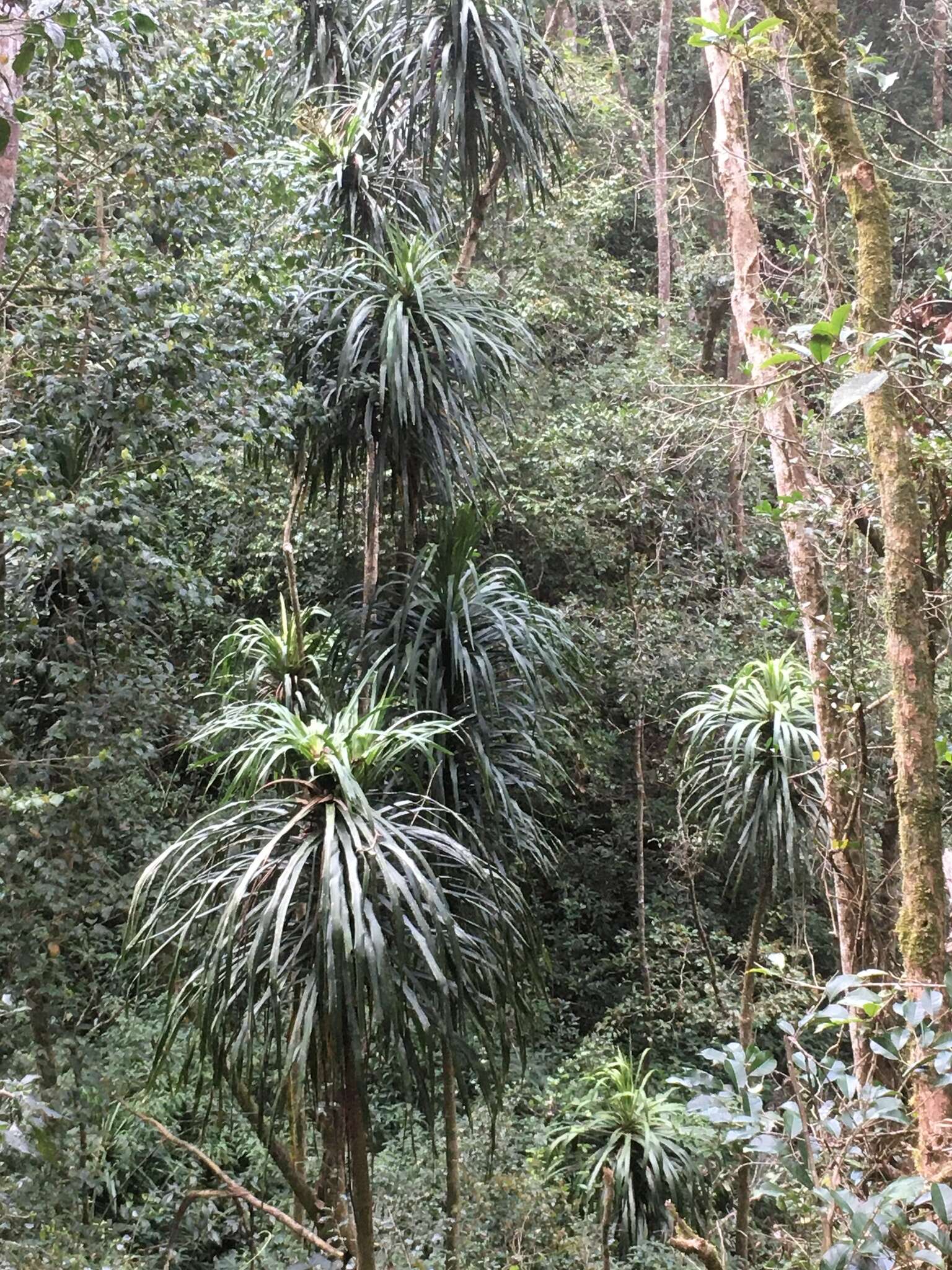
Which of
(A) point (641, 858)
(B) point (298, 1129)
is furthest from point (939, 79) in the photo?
(B) point (298, 1129)

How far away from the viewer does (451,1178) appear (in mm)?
2762

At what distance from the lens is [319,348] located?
3113mm

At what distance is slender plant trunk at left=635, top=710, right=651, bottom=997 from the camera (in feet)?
15.2

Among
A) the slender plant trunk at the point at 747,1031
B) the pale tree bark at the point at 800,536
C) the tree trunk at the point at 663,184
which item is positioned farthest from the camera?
the tree trunk at the point at 663,184

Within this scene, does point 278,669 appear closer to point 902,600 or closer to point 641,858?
point 902,600

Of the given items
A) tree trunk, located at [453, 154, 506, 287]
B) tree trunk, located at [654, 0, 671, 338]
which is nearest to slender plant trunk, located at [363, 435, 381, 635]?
tree trunk, located at [453, 154, 506, 287]

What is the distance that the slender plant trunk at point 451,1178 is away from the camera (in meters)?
2.60

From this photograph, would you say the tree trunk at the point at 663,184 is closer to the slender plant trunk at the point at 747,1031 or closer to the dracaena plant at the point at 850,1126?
the slender plant trunk at the point at 747,1031

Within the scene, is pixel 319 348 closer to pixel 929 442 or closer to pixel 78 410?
pixel 78 410

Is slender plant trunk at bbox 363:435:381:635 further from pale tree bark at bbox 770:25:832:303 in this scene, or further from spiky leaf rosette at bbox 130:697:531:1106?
pale tree bark at bbox 770:25:832:303

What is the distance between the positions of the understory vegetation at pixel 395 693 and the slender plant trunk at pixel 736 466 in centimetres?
11

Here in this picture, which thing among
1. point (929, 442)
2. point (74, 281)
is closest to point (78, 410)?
point (74, 281)

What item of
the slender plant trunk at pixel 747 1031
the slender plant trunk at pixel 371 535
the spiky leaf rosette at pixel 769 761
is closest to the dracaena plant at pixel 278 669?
the slender plant trunk at pixel 371 535

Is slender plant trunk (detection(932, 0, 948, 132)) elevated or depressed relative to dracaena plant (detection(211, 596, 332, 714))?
elevated
